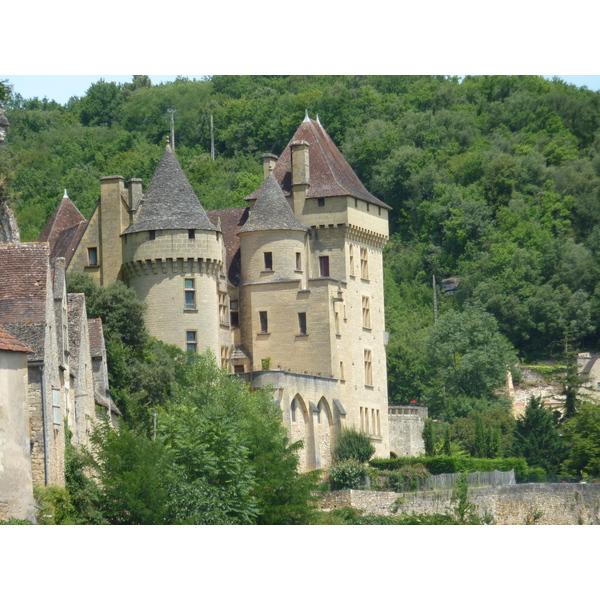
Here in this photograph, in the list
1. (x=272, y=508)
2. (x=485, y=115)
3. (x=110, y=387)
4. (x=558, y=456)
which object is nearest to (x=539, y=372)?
(x=558, y=456)

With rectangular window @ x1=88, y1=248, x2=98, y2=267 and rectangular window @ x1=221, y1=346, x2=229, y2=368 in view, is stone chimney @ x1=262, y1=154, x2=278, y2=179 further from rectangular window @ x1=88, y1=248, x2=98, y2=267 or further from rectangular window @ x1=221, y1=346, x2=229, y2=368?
rectangular window @ x1=88, y1=248, x2=98, y2=267

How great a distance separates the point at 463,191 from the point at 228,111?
22.7 m

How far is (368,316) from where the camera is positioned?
77938 mm

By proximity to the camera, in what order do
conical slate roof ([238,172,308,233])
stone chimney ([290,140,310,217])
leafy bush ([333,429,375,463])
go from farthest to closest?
1. stone chimney ([290,140,310,217])
2. conical slate roof ([238,172,308,233])
3. leafy bush ([333,429,375,463])

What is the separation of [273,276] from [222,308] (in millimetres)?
2987

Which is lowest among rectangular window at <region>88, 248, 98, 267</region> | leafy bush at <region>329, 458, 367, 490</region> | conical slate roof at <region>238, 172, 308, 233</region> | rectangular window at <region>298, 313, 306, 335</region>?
leafy bush at <region>329, 458, 367, 490</region>

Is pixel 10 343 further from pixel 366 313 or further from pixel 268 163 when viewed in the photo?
pixel 268 163

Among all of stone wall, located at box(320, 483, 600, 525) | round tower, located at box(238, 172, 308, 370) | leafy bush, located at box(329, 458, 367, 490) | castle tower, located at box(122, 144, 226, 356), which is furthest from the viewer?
round tower, located at box(238, 172, 308, 370)

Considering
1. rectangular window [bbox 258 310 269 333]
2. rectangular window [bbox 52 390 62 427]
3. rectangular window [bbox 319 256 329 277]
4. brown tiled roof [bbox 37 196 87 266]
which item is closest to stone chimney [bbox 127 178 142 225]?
brown tiled roof [bbox 37 196 87 266]

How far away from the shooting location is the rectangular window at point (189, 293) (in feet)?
231

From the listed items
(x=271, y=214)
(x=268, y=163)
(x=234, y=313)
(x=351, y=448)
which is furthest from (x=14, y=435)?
(x=268, y=163)

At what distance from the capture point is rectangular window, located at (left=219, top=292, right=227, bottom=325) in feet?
241

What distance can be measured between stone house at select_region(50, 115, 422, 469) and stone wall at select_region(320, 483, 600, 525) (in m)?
5.94

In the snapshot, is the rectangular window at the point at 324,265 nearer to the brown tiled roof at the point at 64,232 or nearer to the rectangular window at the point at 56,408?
the brown tiled roof at the point at 64,232
